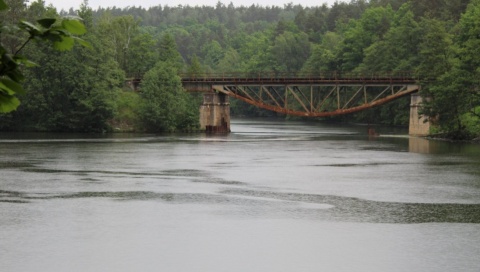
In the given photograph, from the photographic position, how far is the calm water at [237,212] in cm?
2684

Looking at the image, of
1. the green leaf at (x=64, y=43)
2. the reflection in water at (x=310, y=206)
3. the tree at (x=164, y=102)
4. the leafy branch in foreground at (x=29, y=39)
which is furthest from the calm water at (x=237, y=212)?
the tree at (x=164, y=102)

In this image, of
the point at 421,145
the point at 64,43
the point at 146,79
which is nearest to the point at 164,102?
the point at 146,79

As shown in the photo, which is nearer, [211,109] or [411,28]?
[211,109]

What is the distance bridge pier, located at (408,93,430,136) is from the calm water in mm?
34880

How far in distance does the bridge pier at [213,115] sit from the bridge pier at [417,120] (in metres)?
25.6

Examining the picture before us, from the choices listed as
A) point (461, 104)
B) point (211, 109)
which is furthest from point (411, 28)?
point (461, 104)

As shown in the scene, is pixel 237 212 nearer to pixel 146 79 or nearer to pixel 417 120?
pixel 417 120

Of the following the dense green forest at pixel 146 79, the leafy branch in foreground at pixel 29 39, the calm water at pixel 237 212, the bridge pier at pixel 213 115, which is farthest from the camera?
the bridge pier at pixel 213 115

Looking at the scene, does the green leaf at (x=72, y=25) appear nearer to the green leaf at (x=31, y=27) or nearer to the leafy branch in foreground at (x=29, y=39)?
the leafy branch in foreground at (x=29, y=39)

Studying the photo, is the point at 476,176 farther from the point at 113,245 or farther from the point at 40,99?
the point at 40,99

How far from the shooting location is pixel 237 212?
36.6 meters

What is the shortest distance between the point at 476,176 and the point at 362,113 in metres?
99.3

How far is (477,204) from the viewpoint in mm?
39875

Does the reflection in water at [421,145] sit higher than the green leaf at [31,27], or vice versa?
the green leaf at [31,27]
